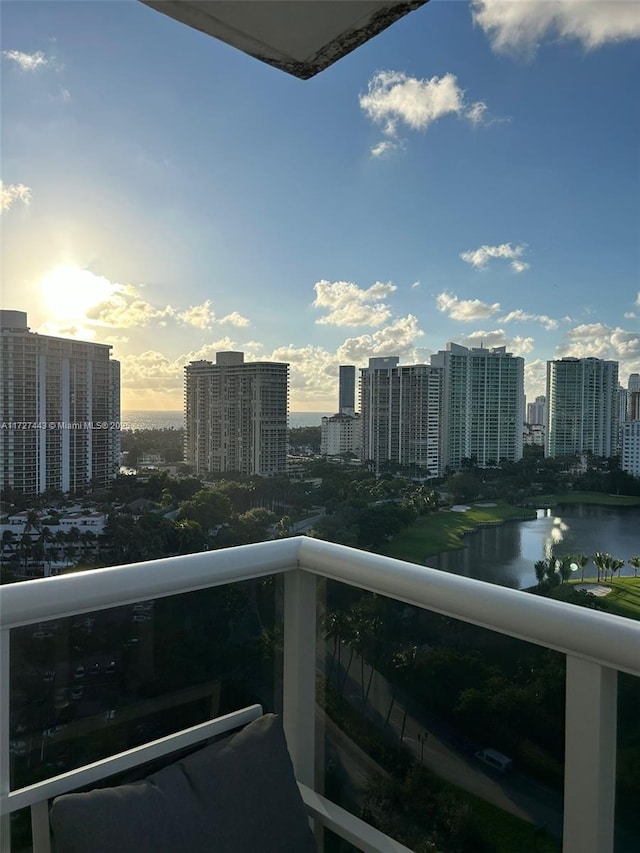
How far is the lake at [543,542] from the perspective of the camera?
3805 millimetres

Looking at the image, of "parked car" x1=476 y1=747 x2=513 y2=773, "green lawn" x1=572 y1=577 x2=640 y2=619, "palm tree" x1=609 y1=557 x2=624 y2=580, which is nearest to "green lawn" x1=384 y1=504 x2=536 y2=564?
"palm tree" x1=609 y1=557 x2=624 y2=580

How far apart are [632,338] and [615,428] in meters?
0.79

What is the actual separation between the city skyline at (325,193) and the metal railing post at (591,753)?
3451mm

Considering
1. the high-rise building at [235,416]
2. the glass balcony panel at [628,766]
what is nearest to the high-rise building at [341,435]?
the high-rise building at [235,416]

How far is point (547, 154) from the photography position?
4.72 meters

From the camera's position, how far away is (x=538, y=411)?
4340mm

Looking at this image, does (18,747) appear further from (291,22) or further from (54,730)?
(291,22)

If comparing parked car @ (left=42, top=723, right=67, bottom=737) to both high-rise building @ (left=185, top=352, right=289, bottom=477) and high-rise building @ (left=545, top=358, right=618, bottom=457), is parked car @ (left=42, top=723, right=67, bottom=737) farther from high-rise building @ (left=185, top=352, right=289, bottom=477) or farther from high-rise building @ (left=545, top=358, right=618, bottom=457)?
high-rise building @ (left=185, top=352, right=289, bottom=477)

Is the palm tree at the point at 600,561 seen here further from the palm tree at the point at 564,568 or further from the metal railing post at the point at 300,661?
the metal railing post at the point at 300,661

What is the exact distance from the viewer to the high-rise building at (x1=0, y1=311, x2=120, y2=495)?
13.9 feet

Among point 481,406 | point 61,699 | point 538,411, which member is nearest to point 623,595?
point 538,411

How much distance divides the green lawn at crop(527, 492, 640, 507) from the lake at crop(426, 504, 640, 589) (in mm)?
32

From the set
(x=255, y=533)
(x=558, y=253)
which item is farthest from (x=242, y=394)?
(x=558, y=253)

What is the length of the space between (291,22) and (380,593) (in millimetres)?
1146
